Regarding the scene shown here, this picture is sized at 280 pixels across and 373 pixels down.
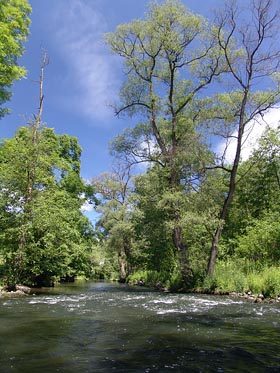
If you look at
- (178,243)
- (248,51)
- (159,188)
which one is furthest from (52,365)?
(248,51)

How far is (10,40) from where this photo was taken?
12.4 m

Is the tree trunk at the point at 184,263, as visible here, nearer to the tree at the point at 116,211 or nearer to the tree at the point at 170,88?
the tree at the point at 170,88

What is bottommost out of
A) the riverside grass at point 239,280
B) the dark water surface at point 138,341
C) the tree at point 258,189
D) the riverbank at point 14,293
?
the dark water surface at point 138,341

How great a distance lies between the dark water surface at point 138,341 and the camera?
463cm

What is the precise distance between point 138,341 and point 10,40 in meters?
11.2

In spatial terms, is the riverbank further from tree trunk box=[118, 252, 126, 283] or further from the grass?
tree trunk box=[118, 252, 126, 283]

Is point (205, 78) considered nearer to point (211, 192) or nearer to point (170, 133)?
point (170, 133)

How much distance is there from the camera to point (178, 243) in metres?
22.0

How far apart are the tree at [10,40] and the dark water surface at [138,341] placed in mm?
8420

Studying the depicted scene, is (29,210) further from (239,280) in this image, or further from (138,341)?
(138,341)

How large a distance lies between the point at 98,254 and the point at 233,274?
40304mm

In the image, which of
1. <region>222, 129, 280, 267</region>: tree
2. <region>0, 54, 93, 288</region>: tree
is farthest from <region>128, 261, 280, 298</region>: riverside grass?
<region>0, 54, 93, 288</region>: tree

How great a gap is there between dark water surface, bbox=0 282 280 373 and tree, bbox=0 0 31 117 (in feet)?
27.6

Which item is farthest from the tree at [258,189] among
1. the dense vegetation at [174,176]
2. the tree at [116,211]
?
the tree at [116,211]
